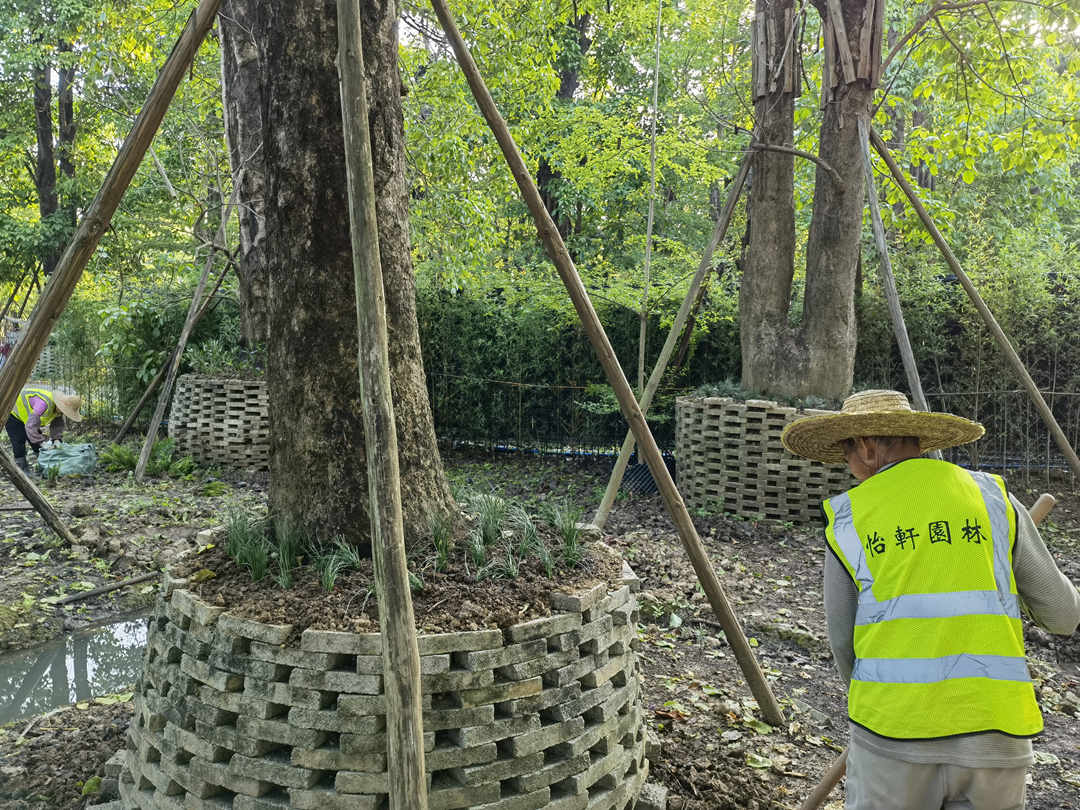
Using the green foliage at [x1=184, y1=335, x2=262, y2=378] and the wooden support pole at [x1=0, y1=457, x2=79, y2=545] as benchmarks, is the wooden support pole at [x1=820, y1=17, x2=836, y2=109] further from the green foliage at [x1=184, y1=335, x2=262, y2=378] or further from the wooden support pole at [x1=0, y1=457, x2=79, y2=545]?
the green foliage at [x1=184, y1=335, x2=262, y2=378]

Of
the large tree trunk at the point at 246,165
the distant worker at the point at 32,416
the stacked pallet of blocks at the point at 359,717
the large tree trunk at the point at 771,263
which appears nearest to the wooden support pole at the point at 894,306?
the large tree trunk at the point at 771,263

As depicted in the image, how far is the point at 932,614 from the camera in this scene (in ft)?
6.48

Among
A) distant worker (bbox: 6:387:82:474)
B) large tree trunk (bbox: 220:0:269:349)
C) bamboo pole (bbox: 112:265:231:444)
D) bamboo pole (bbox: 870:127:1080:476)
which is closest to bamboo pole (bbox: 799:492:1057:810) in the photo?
bamboo pole (bbox: 870:127:1080:476)

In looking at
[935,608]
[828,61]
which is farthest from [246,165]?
[935,608]

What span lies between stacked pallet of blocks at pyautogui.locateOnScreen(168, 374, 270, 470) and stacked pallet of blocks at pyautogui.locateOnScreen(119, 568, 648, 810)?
791 cm

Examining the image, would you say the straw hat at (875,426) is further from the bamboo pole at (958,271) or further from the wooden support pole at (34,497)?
the wooden support pole at (34,497)

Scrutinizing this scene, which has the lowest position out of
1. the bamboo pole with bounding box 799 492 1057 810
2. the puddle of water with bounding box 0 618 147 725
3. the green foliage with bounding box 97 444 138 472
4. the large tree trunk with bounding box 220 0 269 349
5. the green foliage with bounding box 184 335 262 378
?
the puddle of water with bounding box 0 618 147 725

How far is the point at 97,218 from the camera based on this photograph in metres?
2.58

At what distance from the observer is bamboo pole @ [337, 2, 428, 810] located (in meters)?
1.90

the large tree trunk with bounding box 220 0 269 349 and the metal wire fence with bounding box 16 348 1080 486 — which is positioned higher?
the large tree trunk with bounding box 220 0 269 349

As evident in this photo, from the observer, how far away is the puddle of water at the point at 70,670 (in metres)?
4.54

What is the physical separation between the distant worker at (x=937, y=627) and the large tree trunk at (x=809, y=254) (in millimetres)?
5839

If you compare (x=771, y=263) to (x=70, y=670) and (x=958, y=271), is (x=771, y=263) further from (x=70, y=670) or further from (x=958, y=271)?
(x=70, y=670)

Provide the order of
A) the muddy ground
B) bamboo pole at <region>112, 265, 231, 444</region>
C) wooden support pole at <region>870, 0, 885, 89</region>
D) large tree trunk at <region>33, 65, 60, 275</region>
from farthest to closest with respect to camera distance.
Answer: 1. large tree trunk at <region>33, 65, 60, 275</region>
2. bamboo pole at <region>112, 265, 231, 444</region>
3. wooden support pole at <region>870, 0, 885, 89</region>
4. the muddy ground
